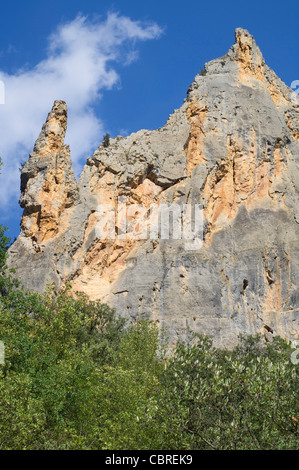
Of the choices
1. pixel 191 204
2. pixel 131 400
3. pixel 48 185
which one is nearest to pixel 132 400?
pixel 131 400

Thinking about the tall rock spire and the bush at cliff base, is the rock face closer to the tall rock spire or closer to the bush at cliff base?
the tall rock spire

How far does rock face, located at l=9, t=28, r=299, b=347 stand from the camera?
48.6 meters

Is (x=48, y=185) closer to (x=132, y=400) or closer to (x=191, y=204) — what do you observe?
(x=191, y=204)

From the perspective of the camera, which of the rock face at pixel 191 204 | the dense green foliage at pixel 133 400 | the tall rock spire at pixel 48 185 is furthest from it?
the tall rock spire at pixel 48 185

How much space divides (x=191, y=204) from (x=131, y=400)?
106ft

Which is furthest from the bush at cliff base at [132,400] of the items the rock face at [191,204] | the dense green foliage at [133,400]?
the rock face at [191,204]

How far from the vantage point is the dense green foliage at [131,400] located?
18359 mm

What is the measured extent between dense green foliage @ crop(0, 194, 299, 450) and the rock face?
20.6 meters

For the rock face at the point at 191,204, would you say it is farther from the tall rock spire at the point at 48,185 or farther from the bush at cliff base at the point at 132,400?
the bush at cliff base at the point at 132,400

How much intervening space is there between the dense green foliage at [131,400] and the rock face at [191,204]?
20566 millimetres

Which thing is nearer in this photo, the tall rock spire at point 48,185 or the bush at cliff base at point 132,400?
the bush at cliff base at point 132,400

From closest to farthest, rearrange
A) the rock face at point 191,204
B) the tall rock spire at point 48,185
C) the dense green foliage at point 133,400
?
1. the dense green foliage at point 133,400
2. the rock face at point 191,204
3. the tall rock spire at point 48,185

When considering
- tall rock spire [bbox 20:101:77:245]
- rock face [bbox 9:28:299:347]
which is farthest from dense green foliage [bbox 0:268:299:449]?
tall rock spire [bbox 20:101:77:245]
